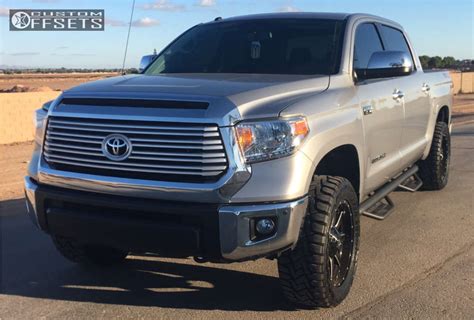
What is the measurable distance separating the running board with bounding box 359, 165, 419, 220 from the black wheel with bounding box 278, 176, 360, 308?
3.06 ft

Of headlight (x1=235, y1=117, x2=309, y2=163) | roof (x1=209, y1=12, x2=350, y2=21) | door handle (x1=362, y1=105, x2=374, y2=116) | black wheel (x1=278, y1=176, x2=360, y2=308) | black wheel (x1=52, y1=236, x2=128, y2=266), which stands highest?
roof (x1=209, y1=12, x2=350, y2=21)

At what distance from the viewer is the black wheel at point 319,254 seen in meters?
3.57

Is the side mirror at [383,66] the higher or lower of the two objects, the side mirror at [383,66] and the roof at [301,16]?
the lower

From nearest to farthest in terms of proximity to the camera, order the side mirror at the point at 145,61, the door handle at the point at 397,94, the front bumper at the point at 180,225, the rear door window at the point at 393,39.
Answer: the front bumper at the point at 180,225 → the door handle at the point at 397,94 → the side mirror at the point at 145,61 → the rear door window at the point at 393,39

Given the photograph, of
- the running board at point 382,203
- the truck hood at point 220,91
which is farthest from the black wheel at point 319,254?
the running board at point 382,203

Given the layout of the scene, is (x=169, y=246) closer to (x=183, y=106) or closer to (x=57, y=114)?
(x=183, y=106)

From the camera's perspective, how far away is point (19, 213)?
6.66 meters

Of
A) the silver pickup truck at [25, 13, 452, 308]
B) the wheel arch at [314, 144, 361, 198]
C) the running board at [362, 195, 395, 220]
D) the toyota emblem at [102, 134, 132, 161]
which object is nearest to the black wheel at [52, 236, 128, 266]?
the silver pickup truck at [25, 13, 452, 308]

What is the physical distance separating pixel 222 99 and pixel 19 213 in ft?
13.8

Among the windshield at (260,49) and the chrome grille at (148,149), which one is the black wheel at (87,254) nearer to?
the chrome grille at (148,149)

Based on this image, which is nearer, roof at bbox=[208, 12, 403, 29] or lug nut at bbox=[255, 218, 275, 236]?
lug nut at bbox=[255, 218, 275, 236]

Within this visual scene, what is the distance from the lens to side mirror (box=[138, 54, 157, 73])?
17.8 ft

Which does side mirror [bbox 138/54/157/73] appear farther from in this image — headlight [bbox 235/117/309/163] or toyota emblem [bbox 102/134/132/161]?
headlight [bbox 235/117/309/163]

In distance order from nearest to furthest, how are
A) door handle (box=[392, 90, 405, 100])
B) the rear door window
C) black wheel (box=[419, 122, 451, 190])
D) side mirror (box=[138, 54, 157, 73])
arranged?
door handle (box=[392, 90, 405, 100]), side mirror (box=[138, 54, 157, 73]), the rear door window, black wheel (box=[419, 122, 451, 190])
